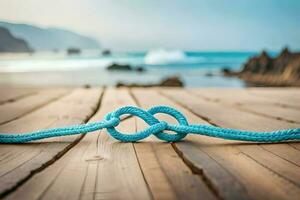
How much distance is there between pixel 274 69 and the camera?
30.2 ft

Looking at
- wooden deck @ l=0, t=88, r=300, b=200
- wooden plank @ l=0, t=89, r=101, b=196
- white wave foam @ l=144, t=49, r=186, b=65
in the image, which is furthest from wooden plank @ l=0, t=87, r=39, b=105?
→ white wave foam @ l=144, t=49, r=186, b=65

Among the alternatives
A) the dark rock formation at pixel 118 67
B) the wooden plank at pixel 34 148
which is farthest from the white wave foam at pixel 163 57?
the wooden plank at pixel 34 148

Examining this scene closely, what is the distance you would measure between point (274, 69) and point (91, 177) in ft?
29.4

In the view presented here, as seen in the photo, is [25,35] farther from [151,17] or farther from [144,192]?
[151,17]

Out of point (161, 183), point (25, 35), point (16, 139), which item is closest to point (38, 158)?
point (16, 139)

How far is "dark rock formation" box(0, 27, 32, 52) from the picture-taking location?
1818mm

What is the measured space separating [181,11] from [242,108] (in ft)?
9.83

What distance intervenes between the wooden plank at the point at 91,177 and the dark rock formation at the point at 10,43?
1.01 meters

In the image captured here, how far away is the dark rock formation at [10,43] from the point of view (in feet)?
5.96

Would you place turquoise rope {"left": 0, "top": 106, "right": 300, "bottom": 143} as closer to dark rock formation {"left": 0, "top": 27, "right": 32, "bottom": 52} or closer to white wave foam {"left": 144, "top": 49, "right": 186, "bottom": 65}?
dark rock formation {"left": 0, "top": 27, "right": 32, "bottom": 52}

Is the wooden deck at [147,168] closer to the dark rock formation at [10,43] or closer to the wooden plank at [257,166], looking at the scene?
the wooden plank at [257,166]

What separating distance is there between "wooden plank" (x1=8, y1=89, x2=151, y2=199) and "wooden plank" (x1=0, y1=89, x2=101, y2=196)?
0.02 meters

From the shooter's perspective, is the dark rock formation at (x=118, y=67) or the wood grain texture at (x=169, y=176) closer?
the wood grain texture at (x=169, y=176)

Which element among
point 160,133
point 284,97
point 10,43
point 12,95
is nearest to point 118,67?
point 12,95
